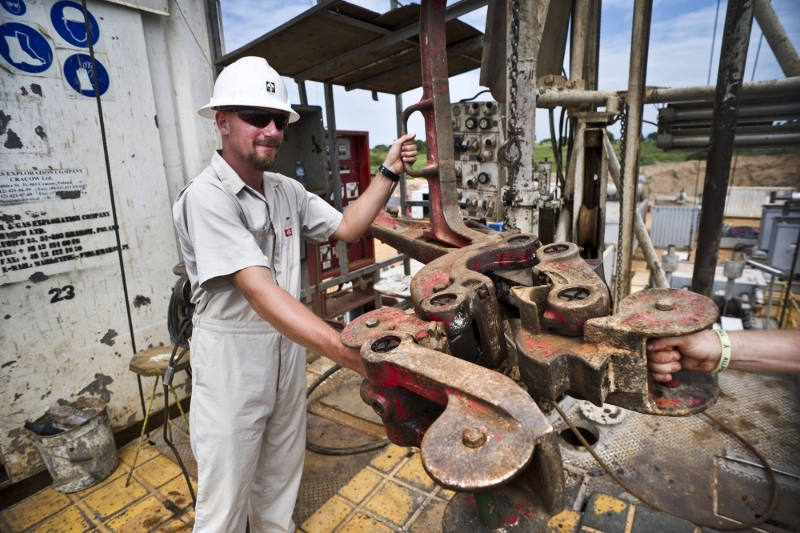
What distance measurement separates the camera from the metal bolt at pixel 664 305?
92cm

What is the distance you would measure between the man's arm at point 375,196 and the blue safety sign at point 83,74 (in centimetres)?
191

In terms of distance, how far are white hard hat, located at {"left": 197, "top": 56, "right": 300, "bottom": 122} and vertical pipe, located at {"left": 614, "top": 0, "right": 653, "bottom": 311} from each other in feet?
7.30

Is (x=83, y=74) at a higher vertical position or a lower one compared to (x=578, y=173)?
higher

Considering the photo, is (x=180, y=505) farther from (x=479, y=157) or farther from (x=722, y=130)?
(x=479, y=157)

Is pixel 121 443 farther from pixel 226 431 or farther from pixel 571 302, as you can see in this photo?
pixel 571 302

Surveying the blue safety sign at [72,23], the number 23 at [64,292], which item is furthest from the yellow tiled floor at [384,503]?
the blue safety sign at [72,23]

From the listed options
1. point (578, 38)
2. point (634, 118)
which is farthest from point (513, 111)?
point (578, 38)

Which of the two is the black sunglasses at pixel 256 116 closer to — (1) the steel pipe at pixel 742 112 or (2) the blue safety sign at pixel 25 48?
(2) the blue safety sign at pixel 25 48

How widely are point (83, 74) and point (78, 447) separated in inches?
87.7

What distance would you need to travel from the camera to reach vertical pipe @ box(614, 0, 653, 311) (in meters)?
2.60

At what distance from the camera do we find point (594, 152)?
3.26m

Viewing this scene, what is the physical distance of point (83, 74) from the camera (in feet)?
8.61

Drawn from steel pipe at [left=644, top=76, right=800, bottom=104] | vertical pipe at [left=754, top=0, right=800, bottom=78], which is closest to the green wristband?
steel pipe at [left=644, top=76, right=800, bottom=104]

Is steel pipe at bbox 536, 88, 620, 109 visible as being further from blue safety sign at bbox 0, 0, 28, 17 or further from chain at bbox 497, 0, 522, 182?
blue safety sign at bbox 0, 0, 28, 17
